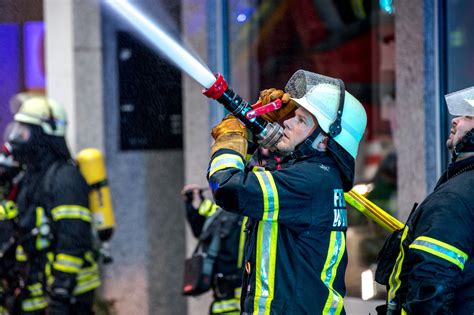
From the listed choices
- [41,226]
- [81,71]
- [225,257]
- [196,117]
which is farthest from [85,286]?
[81,71]

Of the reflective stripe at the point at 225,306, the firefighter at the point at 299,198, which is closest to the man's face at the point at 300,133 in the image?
the firefighter at the point at 299,198

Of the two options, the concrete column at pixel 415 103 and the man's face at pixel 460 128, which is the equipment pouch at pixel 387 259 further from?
the concrete column at pixel 415 103

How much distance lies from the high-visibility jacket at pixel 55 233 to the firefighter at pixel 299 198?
8.83ft

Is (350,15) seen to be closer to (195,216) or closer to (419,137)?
(419,137)

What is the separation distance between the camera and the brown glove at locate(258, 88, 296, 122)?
13.0ft

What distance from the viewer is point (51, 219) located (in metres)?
6.58

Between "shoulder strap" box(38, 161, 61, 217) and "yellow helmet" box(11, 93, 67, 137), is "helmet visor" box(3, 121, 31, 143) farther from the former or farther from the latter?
"shoulder strap" box(38, 161, 61, 217)

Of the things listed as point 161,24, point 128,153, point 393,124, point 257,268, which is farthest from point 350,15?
point 257,268

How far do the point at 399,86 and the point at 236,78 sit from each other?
1.51m

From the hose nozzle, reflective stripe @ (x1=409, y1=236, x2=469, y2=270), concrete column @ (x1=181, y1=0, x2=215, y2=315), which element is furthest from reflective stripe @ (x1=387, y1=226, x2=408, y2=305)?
concrete column @ (x1=181, y1=0, x2=215, y2=315)

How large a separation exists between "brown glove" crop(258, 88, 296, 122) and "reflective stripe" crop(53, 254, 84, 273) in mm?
2789

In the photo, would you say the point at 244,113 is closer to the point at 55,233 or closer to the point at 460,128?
the point at 460,128

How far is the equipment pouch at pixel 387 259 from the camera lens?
167 inches

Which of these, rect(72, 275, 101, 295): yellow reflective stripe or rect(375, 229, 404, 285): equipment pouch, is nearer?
rect(375, 229, 404, 285): equipment pouch
